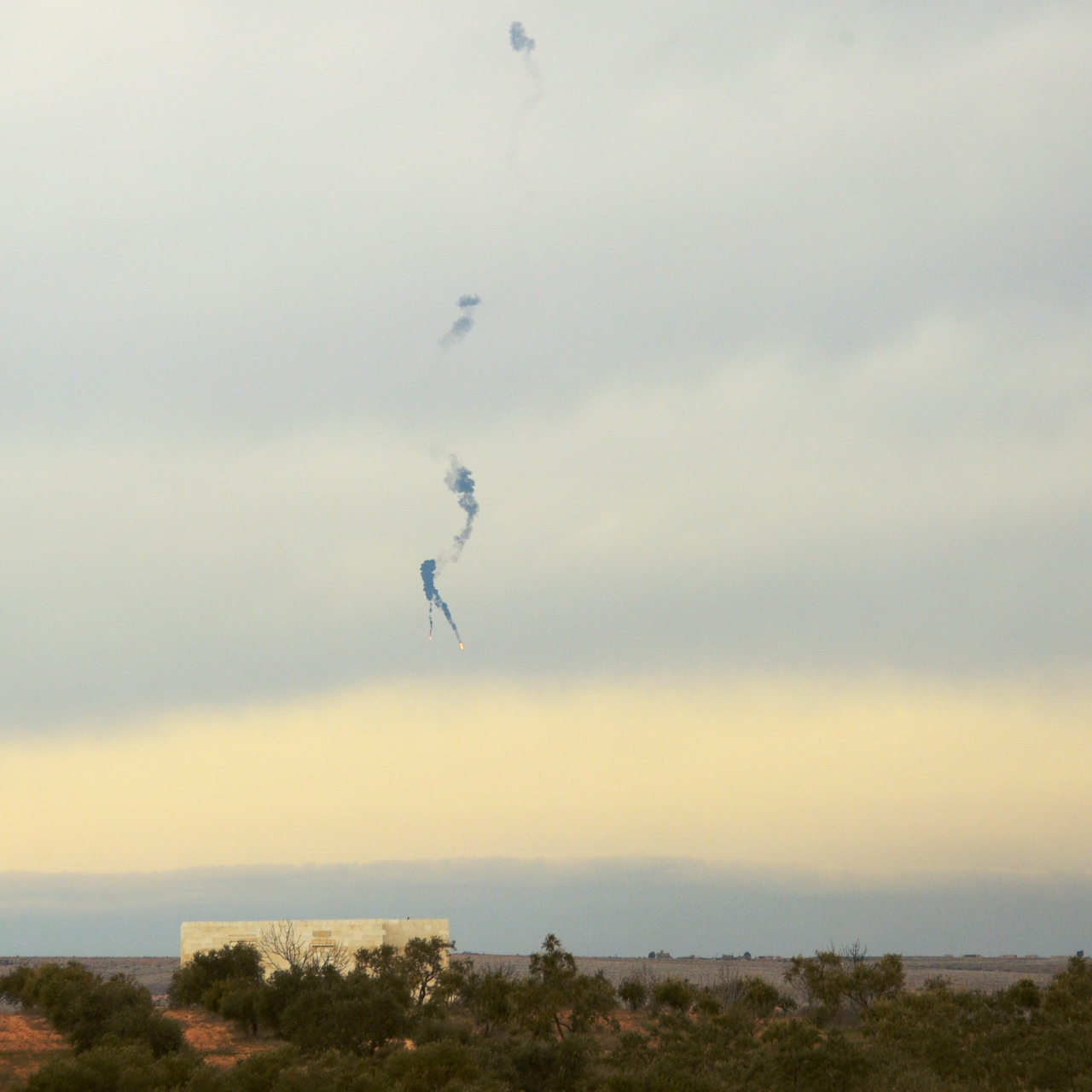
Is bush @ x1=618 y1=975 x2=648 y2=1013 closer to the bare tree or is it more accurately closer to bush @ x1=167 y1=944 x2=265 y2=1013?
the bare tree

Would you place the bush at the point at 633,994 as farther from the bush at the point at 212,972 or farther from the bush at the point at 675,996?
the bush at the point at 212,972

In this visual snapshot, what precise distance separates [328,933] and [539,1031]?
88.3ft

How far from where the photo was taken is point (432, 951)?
7525 centimetres

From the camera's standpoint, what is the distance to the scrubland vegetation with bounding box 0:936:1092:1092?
37656 millimetres

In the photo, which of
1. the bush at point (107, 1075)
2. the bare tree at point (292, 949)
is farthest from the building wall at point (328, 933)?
the bush at point (107, 1075)

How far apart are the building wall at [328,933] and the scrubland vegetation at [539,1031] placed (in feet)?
4.24

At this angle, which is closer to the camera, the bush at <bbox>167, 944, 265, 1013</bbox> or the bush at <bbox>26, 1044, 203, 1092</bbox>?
the bush at <bbox>26, 1044, 203, 1092</bbox>

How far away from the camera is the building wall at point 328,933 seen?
79688 millimetres

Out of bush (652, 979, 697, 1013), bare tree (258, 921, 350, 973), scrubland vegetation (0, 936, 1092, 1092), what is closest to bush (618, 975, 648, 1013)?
scrubland vegetation (0, 936, 1092, 1092)

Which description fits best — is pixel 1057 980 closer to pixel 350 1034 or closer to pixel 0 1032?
pixel 350 1034

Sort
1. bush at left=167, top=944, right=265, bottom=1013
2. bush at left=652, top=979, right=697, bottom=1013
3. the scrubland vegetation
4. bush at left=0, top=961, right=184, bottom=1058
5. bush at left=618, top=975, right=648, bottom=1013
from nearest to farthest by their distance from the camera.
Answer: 1. the scrubland vegetation
2. bush at left=0, top=961, right=184, bottom=1058
3. bush at left=167, top=944, right=265, bottom=1013
4. bush at left=652, top=979, right=697, bottom=1013
5. bush at left=618, top=975, right=648, bottom=1013

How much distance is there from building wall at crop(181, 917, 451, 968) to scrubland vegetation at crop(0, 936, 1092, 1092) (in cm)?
129

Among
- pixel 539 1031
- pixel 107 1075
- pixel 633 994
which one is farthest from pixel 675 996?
pixel 107 1075

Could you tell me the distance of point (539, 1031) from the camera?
2319 inches
